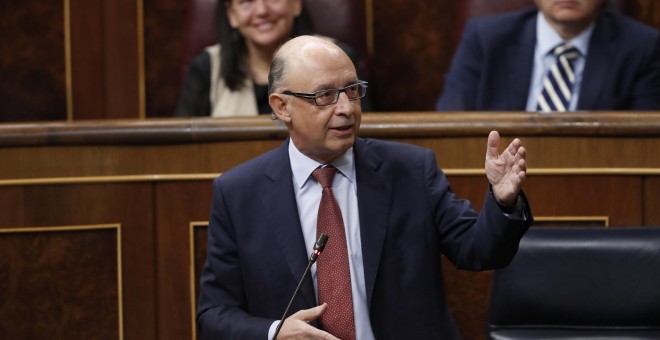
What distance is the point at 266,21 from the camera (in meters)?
1.72

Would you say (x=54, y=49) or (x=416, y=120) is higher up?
(x=54, y=49)

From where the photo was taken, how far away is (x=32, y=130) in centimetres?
141

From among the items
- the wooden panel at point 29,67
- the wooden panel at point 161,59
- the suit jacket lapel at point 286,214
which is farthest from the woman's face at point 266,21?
the suit jacket lapel at point 286,214

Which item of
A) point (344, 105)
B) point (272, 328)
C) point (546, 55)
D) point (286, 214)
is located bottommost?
point (272, 328)

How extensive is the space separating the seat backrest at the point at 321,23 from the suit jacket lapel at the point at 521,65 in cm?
26

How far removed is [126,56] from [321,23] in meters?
0.41

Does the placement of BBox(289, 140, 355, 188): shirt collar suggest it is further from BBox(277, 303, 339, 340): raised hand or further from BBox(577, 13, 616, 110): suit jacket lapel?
BBox(577, 13, 616, 110): suit jacket lapel

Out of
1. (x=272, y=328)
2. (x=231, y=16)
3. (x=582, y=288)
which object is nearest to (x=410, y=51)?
(x=231, y=16)

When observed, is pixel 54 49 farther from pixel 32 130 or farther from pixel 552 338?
pixel 552 338

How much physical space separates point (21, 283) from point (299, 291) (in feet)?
1.55

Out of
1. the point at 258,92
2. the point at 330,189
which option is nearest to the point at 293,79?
the point at 330,189

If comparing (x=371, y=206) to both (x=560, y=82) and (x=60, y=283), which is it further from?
(x=560, y=82)

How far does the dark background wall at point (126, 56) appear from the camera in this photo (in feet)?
6.74

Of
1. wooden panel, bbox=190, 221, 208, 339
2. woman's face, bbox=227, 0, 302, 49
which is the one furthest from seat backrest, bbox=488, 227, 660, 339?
woman's face, bbox=227, 0, 302, 49
